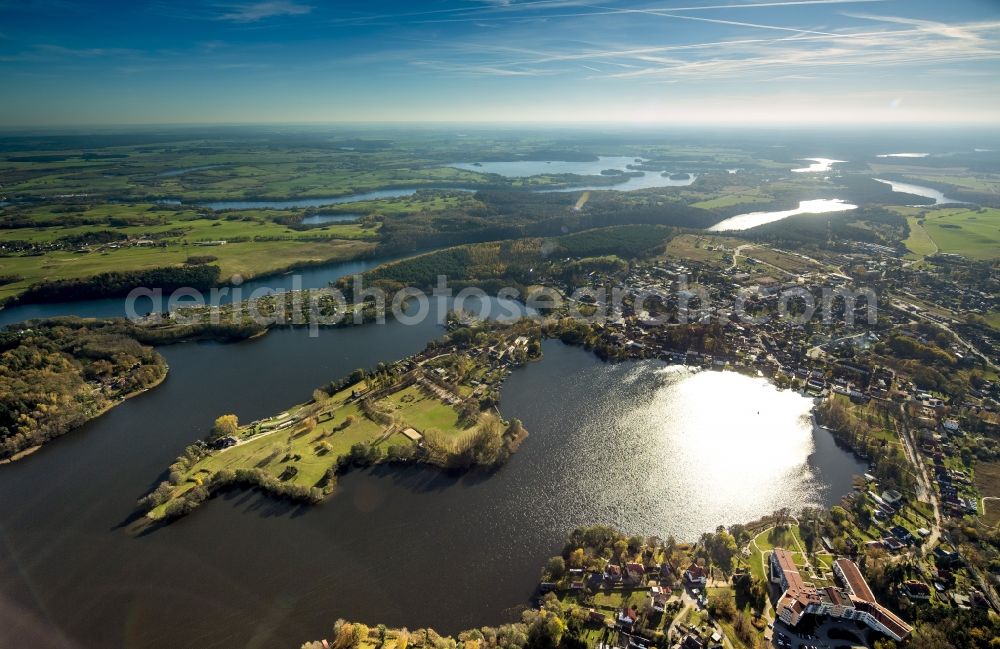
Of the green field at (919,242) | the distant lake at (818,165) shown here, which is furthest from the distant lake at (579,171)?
the green field at (919,242)

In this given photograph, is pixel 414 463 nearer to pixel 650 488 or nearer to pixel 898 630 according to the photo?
pixel 650 488

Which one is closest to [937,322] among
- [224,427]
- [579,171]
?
[224,427]

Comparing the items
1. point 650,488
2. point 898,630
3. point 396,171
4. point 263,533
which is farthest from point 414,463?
point 396,171

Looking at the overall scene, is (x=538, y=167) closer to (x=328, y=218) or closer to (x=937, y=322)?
(x=328, y=218)

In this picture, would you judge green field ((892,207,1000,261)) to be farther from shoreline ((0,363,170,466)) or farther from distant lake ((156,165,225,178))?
distant lake ((156,165,225,178))

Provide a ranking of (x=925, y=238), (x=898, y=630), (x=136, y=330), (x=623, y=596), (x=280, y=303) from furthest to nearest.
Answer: (x=925, y=238)
(x=280, y=303)
(x=136, y=330)
(x=623, y=596)
(x=898, y=630)

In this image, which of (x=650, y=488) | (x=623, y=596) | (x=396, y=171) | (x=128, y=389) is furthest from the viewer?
(x=396, y=171)

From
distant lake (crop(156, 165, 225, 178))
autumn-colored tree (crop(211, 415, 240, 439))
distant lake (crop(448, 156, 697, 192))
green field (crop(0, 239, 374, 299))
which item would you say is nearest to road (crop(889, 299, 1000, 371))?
autumn-colored tree (crop(211, 415, 240, 439))
